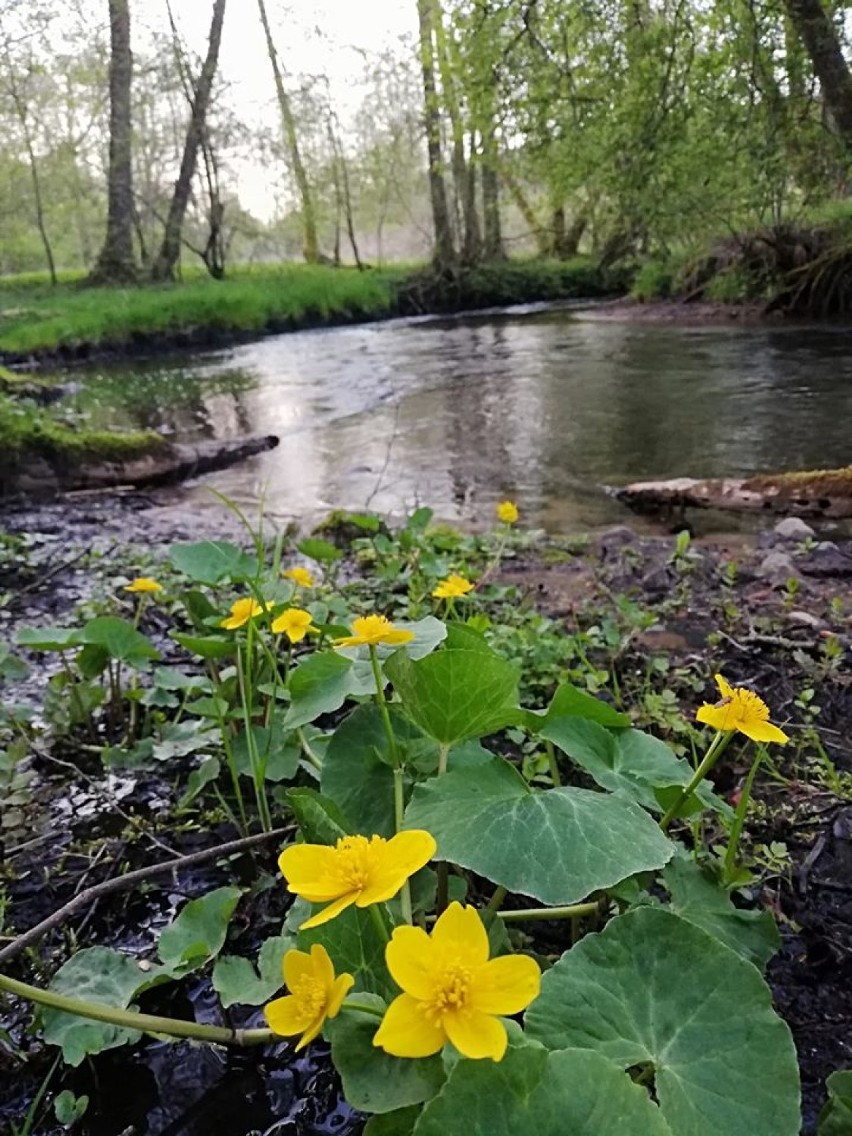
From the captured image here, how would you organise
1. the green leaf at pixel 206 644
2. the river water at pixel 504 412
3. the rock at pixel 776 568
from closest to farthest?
the green leaf at pixel 206 644 → the rock at pixel 776 568 → the river water at pixel 504 412

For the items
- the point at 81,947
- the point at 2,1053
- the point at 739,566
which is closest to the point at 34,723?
the point at 81,947

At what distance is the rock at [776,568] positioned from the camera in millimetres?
2449

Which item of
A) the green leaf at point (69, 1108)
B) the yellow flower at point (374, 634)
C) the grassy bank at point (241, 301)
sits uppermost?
the grassy bank at point (241, 301)

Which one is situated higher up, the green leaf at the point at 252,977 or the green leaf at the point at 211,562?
the green leaf at the point at 211,562

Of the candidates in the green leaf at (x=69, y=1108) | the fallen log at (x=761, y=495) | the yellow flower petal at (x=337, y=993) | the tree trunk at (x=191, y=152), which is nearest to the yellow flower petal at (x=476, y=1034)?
the yellow flower petal at (x=337, y=993)

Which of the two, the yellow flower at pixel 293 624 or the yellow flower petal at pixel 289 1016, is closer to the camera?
the yellow flower petal at pixel 289 1016

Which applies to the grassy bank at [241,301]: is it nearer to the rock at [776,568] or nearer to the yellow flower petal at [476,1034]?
the rock at [776,568]

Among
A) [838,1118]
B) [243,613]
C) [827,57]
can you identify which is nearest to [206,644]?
[243,613]

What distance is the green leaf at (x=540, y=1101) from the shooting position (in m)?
0.53

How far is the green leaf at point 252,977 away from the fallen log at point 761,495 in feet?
10.5

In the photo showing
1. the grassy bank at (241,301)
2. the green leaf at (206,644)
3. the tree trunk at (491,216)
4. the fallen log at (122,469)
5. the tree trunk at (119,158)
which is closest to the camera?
the green leaf at (206,644)

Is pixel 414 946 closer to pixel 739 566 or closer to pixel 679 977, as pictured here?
pixel 679 977

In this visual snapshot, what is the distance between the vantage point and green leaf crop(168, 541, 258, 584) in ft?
5.24

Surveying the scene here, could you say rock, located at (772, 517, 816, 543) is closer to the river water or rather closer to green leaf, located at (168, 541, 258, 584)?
the river water
